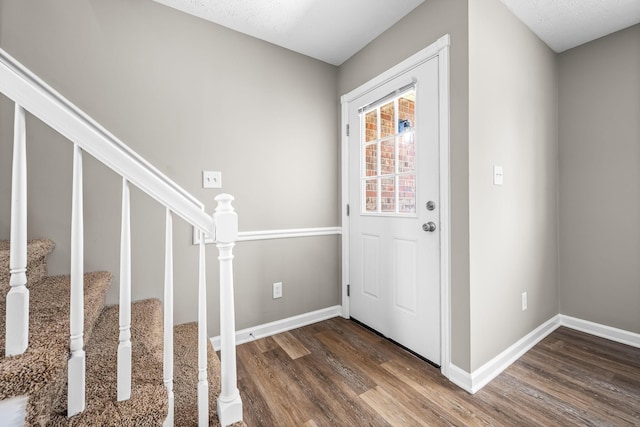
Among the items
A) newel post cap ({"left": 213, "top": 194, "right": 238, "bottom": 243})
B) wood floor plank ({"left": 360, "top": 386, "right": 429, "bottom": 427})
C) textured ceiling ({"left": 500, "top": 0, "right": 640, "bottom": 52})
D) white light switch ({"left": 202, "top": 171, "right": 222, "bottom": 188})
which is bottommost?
wood floor plank ({"left": 360, "top": 386, "right": 429, "bottom": 427})

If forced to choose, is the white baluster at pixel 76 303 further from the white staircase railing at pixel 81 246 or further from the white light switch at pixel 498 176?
the white light switch at pixel 498 176

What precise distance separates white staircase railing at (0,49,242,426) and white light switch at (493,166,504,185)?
1567mm

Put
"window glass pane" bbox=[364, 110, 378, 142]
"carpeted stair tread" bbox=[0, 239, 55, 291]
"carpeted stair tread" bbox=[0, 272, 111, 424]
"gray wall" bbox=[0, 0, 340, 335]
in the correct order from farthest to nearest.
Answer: "window glass pane" bbox=[364, 110, 378, 142] < "gray wall" bbox=[0, 0, 340, 335] < "carpeted stair tread" bbox=[0, 239, 55, 291] < "carpeted stair tread" bbox=[0, 272, 111, 424]

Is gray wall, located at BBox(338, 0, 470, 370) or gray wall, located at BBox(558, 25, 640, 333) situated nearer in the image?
gray wall, located at BBox(338, 0, 470, 370)

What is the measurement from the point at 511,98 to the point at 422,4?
2.75 ft

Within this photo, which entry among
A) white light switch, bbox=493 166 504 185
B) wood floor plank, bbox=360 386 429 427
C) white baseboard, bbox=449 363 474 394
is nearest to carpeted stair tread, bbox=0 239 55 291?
wood floor plank, bbox=360 386 429 427

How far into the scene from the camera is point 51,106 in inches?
30.3

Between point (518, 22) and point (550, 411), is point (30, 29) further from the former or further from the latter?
point (550, 411)

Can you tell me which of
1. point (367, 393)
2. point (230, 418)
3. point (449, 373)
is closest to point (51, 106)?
point (230, 418)

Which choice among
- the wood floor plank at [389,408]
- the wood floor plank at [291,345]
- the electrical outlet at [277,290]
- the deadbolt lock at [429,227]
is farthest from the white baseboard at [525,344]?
the electrical outlet at [277,290]

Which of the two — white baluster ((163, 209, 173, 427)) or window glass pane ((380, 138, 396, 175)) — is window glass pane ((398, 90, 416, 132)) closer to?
window glass pane ((380, 138, 396, 175))

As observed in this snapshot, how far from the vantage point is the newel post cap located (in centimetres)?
98

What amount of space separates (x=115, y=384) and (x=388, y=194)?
1801 millimetres

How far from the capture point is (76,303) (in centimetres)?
79
